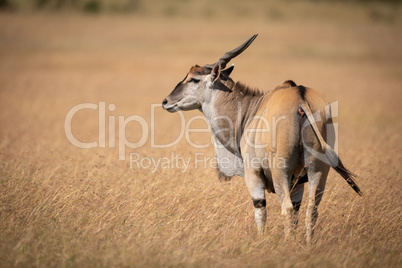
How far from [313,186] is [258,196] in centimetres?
63

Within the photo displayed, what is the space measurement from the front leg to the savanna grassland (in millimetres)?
158

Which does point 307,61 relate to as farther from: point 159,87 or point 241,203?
point 241,203

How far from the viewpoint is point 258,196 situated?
559 cm

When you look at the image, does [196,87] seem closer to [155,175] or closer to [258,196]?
[258,196]

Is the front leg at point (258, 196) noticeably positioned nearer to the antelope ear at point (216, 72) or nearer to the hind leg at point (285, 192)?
the hind leg at point (285, 192)

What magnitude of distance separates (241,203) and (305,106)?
6.41 feet

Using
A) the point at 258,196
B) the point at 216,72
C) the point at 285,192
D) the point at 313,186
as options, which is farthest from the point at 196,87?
the point at 313,186

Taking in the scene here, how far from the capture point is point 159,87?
22.0 m

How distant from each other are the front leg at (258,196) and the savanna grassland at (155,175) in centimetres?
16

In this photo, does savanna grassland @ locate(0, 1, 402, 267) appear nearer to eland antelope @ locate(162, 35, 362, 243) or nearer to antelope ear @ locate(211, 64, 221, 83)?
eland antelope @ locate(162, 35, 362, 243)

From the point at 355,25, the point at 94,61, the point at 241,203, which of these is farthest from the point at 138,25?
the point at 241,203

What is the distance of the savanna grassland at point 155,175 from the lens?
5.04 metres

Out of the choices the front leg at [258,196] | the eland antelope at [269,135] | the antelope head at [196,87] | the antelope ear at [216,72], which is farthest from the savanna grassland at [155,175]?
the antelope ear at [216,72]

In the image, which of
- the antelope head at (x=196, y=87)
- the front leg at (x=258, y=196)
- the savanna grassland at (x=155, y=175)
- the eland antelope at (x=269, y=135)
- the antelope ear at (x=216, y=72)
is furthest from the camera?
the antelope head at (x=196, y=87)
